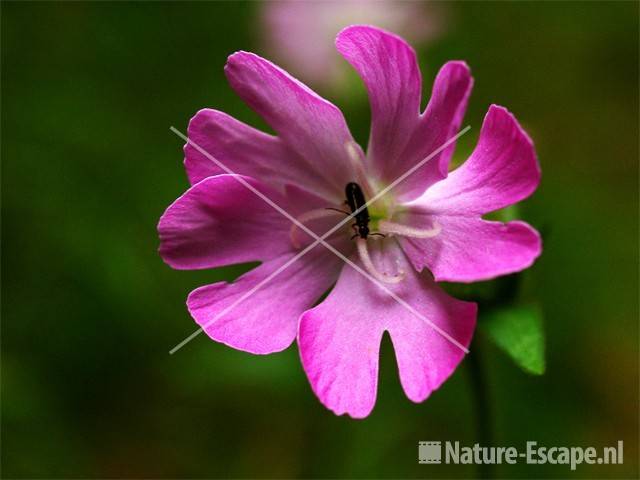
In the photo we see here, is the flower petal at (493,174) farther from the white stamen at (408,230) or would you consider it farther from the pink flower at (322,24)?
the pink flower at (322,24)

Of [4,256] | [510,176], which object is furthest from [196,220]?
[4,256]

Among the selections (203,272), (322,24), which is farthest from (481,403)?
(322,24)

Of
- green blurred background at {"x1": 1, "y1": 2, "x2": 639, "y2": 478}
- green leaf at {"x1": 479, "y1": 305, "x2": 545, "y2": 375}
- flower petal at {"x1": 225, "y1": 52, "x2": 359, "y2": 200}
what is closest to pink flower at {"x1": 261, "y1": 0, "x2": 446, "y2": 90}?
green blurred background at {"x1": 1, "y1": 2, "x2": 639, "y2": 478}

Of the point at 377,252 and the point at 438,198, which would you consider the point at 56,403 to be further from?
the point at 438,198

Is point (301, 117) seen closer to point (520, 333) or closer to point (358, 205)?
point (358, 205)

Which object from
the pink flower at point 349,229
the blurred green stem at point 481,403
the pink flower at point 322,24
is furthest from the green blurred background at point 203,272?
the pink flower at point 349,229
